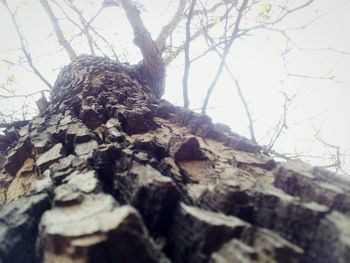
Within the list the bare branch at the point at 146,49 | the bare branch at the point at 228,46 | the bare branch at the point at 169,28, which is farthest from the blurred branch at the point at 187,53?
the bare branch at the point at 169,28

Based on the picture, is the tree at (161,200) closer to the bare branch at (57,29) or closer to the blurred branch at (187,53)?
the blurred branch at (187,53)

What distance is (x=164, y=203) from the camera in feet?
5.89

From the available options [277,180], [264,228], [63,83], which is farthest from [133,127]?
[63,83]

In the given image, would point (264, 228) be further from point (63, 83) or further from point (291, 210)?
point (63, 83)

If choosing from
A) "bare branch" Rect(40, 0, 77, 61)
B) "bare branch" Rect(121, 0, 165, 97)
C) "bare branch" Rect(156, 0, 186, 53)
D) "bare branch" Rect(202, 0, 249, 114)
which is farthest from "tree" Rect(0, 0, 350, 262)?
"bare branch" Rect(40, 0, 77, 61)

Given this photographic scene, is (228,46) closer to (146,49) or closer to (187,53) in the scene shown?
(187,53)

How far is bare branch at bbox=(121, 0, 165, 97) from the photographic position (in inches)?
227

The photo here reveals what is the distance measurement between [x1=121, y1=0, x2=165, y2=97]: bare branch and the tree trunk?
8.61 feet

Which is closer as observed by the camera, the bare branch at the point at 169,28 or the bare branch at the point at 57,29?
the bare branch at the point at 169,28

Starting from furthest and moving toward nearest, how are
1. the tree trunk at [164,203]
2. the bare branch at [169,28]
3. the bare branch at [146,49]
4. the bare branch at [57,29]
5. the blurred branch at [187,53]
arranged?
the bare branch at [57,29], the bare branch at [169,28], the bare branch at [146,49], the blurred branch at [187,53], the tree trunk at [164,203]

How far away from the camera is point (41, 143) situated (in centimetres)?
325

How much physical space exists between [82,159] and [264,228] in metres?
1.53

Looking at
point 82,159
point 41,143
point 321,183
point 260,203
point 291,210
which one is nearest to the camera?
point 291,210

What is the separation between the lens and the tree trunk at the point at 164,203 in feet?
4.81
